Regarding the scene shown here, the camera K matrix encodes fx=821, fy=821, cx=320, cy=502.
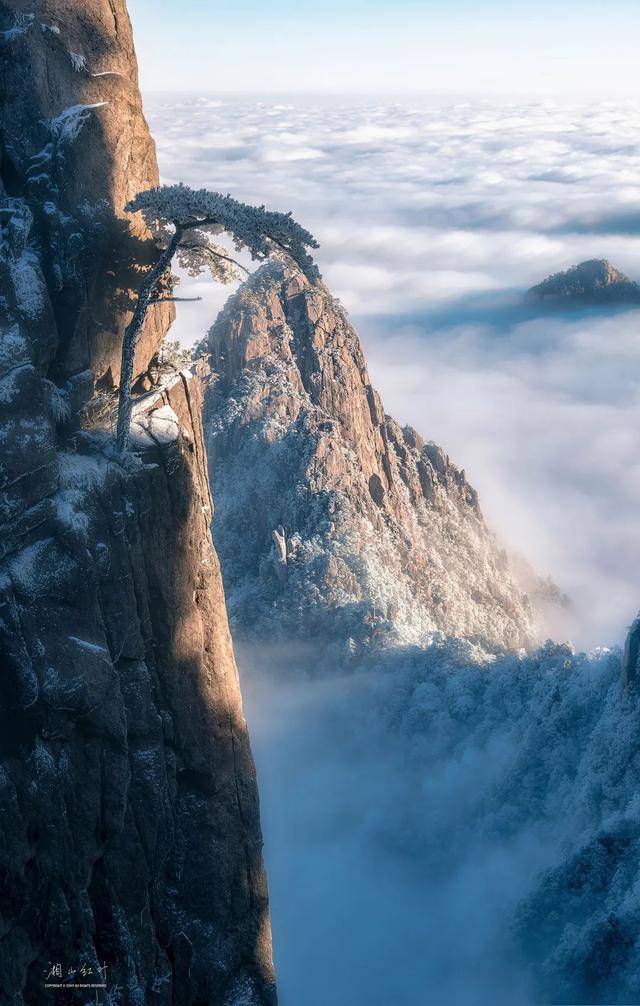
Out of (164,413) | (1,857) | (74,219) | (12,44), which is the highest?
(12,44)

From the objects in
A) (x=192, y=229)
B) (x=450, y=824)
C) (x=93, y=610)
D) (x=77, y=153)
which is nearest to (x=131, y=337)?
(x=192, y=229)

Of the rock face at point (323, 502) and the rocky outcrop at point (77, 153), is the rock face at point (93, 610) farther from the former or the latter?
the rock face at point (323, 502)

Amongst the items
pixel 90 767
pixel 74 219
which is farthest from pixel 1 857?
pixel 74 219

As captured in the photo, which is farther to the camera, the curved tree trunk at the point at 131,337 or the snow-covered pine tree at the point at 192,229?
the curved tree trunk at the point at 131,337

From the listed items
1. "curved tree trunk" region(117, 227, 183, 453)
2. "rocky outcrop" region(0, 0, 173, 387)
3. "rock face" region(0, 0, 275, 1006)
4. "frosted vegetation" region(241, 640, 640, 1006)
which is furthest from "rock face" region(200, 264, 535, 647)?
"rocky outcrop" region(0, 0, 173, 387)

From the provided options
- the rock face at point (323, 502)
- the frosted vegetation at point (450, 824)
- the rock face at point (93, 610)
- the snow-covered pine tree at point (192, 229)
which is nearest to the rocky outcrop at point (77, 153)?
the rock face at point (93, 610)

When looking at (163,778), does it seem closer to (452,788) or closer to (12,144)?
(12,144)
